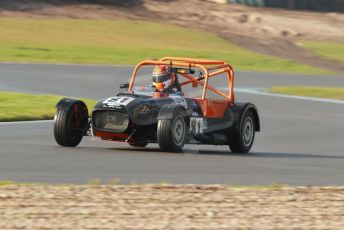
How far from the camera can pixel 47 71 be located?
113 ft

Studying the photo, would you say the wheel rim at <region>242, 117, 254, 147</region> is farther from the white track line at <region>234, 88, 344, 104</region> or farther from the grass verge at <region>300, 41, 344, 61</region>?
the grass verge at <region>300, 41, 344, 61</region>

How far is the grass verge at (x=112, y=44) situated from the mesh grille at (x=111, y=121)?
25099 mm

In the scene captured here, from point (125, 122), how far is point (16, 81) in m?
16.5

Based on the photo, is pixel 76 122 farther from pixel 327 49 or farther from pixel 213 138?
pixel 327 49

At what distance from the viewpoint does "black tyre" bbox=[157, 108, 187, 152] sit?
45.5 feet

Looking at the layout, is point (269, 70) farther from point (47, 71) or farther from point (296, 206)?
point (296, 206)

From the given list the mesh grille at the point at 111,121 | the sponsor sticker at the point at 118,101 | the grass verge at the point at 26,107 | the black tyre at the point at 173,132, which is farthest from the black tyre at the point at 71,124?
the grass verge at the point at 26,107

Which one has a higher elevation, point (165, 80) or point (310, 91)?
point (165, 80)

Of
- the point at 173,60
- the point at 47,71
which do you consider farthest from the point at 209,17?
the point at 173,60

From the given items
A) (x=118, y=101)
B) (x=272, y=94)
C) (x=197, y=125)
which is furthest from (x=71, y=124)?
(x=272, y=94)

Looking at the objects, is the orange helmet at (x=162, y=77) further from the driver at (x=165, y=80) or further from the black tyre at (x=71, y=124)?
the black tyre at (x=71, y=124)

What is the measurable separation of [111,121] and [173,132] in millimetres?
917

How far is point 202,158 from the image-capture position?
14055mm

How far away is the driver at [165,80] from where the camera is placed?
1496cm
